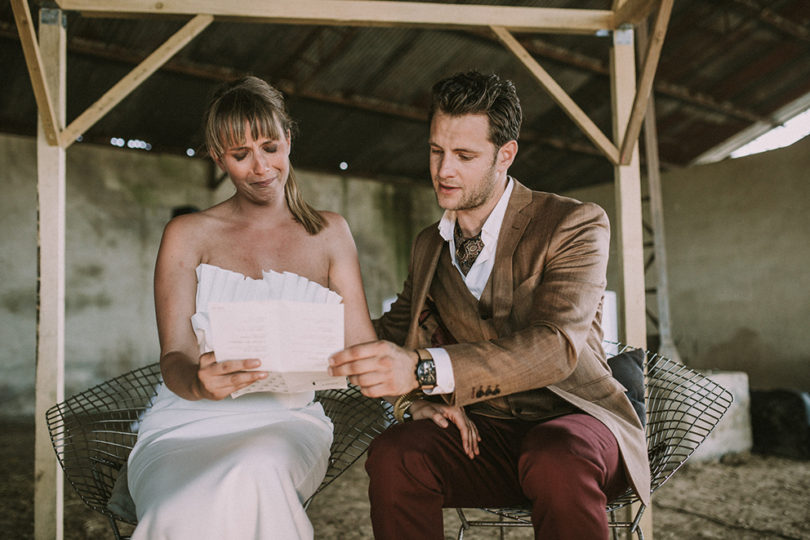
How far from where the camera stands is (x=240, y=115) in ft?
7.57

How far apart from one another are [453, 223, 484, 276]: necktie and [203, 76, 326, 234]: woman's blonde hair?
0.77 metres

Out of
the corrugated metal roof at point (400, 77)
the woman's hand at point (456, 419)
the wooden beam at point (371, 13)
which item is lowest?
the woman's hand at point (456, 419)

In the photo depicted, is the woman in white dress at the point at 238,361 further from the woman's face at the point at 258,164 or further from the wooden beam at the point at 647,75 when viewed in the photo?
the wooden beam at the point at 647,75

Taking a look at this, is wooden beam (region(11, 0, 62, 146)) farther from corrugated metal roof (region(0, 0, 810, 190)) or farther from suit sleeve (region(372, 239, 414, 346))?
corrugated metal roof (region(0, 0, 810, 190))

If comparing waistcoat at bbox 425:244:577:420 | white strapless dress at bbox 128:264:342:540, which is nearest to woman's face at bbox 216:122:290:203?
white strapless dress at bbox 128:264:342:540

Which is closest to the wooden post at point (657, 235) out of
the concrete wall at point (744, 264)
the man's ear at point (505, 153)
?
the concrete wall at point (744, 264)

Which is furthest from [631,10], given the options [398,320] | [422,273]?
[398,320]

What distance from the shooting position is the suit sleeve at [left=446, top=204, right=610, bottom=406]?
178 cm

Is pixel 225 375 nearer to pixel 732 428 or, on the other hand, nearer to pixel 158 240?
pixel 732 428

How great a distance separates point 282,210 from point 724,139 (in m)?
13.5

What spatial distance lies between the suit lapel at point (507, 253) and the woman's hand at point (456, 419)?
1.01 ft

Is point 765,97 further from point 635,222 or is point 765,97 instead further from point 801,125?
point 635,222

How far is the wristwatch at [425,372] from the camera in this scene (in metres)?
1.75

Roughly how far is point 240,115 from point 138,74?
1.46 meters
